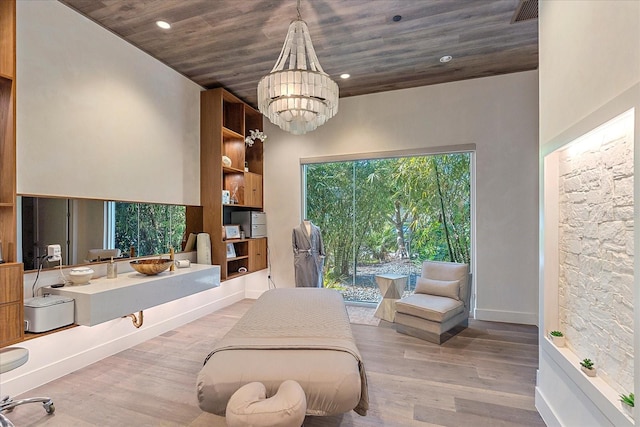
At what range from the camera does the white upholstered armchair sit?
320cm

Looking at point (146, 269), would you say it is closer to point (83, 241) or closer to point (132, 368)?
point (83, 241)

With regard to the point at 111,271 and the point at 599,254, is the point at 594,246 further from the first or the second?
the point at 111,271

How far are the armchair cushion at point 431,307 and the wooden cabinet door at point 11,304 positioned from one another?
10.9 ft

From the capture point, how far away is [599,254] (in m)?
1.54

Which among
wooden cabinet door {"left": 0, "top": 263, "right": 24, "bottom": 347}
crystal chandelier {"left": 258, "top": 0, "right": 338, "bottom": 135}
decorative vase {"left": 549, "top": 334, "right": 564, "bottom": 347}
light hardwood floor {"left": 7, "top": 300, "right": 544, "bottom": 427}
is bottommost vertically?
light hardwood floor {"left": 7, "top": 300, "right": 544, "bottom": 427}

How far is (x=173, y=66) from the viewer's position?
12.2 feet

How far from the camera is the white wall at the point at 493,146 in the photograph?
12.6 ft

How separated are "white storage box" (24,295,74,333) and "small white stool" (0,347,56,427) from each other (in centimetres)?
45

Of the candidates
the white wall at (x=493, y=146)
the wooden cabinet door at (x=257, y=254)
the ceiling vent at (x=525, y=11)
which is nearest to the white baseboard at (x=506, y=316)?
the white wall at (x=493, y=146)

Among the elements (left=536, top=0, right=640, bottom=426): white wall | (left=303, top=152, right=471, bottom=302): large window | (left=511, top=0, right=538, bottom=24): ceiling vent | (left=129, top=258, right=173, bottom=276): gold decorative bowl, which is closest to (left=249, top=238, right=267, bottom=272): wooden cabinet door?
(left=303, top=152, right=471, bottom=302): large window

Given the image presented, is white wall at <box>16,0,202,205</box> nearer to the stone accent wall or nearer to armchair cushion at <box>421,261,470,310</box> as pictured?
armchair cushion at <box>421,261,470,310</box>

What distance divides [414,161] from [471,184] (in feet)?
2.75

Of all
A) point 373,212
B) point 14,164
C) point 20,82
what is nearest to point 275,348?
point 14,164

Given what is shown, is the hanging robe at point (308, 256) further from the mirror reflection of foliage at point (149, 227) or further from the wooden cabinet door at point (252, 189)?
the mirror reflection of foliage at point (149, 227)
